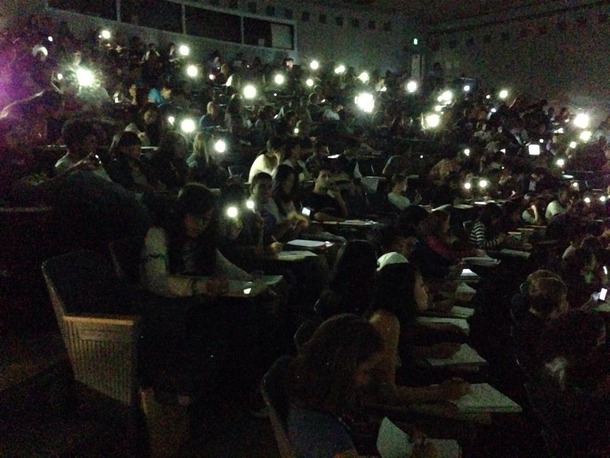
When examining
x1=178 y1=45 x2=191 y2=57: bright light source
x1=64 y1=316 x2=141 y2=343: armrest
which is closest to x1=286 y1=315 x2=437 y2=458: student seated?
x1=64 y1=316 x2=141 y2=343: armrest

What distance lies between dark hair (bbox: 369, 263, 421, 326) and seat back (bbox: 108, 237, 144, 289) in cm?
164

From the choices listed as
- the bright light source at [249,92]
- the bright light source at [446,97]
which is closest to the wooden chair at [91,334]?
the bright light source at [249,92]

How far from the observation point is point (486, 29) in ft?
76.9

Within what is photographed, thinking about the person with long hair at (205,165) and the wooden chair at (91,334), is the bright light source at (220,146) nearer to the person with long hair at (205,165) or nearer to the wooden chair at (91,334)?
the person with long hair at (205,165)

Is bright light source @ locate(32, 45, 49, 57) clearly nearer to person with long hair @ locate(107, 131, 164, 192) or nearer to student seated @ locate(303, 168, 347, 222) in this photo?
student seated @ locate(303, 168, 347, 222)

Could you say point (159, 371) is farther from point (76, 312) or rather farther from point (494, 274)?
point (494, 274)

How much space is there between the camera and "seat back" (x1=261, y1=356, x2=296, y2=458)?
209 centimetres

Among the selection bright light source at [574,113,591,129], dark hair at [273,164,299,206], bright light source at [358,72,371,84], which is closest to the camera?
dark hair at [273,164,299,206]

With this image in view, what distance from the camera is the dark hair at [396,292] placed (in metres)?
3.07

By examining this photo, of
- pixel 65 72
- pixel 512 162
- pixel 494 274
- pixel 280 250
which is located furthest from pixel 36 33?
pixel 512 162

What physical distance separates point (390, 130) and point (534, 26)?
10708 mm

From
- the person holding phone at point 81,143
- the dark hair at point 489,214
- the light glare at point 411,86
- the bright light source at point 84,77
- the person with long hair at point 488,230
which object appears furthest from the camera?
the light glare at point 411,86

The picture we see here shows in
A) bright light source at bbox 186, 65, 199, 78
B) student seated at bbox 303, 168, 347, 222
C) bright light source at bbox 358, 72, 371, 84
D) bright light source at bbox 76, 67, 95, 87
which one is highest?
bright light source at bbox 358, 72, 371, 84

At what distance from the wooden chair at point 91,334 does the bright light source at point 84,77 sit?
7514mm
